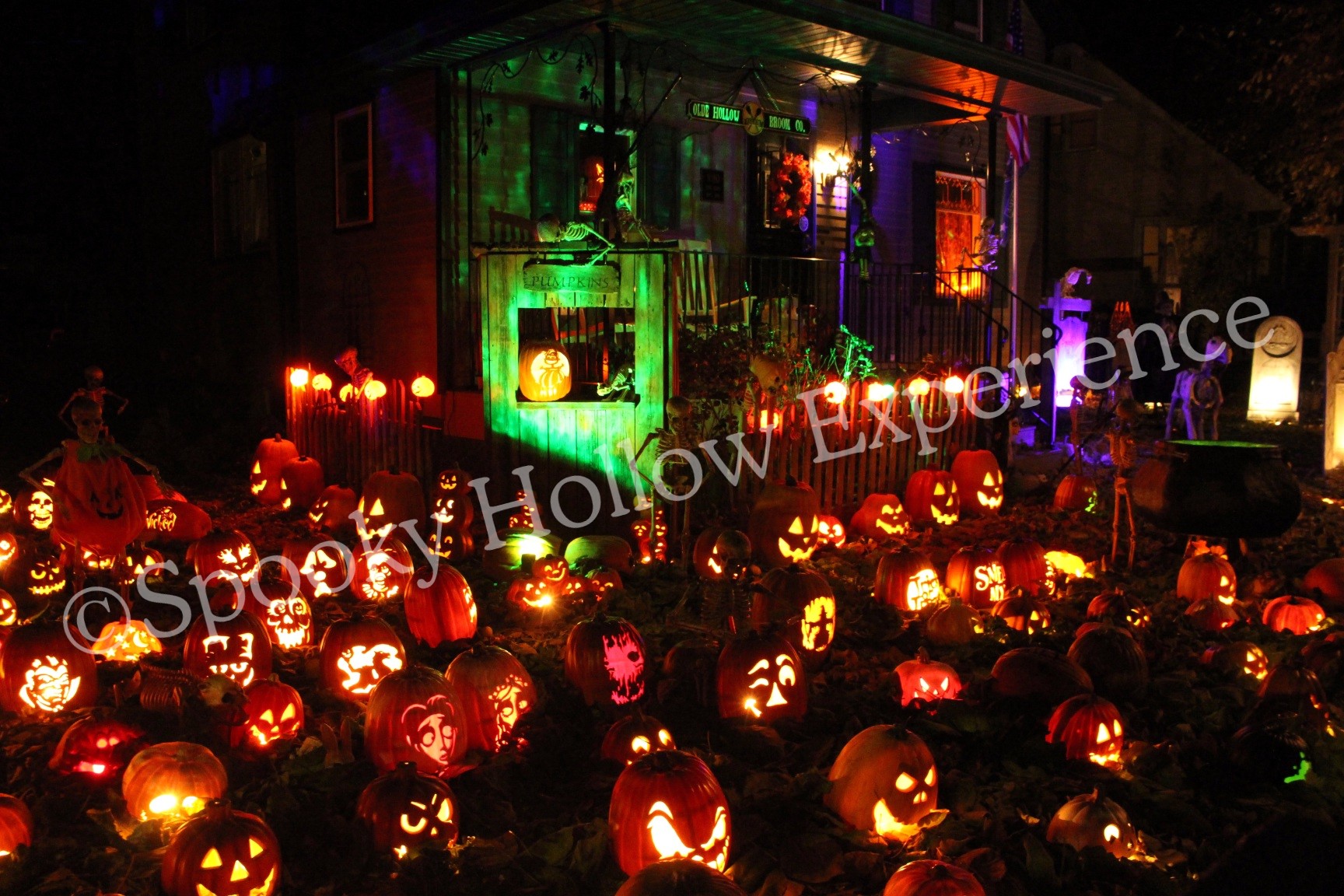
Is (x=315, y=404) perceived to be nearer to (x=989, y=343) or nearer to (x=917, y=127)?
(x=989, y=343)

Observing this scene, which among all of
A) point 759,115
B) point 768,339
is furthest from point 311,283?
point 768,339

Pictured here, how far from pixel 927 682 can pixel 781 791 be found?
131 centimetres

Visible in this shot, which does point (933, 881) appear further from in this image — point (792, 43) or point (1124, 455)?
point (792, 43)

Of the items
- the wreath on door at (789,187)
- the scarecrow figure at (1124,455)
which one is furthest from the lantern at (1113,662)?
the wreath on door at (789,187)

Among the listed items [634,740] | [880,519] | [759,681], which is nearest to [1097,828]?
[759,681]

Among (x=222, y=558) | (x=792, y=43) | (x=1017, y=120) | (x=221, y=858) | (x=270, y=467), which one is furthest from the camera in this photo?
(x=1017, y=120)

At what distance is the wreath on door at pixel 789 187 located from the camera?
14.4 meters

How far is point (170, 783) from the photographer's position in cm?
385

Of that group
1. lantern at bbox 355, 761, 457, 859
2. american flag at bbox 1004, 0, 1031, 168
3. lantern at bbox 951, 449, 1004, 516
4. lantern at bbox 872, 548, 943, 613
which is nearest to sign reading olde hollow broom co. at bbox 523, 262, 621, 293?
lantern at bbox 872, 548, 943, 613

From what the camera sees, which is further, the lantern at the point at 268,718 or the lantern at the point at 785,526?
the lantern at the point at 785,526

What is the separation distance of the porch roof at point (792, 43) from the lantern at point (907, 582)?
18.4ft

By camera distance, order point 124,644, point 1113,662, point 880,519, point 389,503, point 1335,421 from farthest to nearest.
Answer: point 1335,421 < point 880,519 < point 389,503 < point 124,644 < point 1113,662

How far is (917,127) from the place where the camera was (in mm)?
15492

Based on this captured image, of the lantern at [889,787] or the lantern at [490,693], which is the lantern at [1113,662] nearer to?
the lantern at [889,787]
